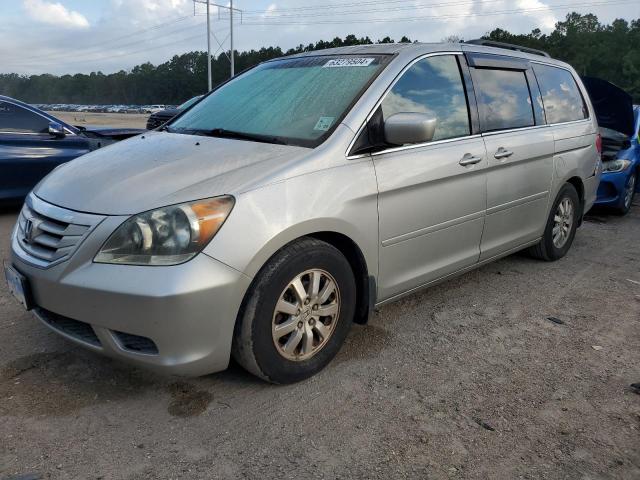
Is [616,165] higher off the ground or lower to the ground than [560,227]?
higher

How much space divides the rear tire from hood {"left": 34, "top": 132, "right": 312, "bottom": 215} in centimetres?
287

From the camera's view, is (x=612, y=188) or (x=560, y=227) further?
(x=612, y=188)

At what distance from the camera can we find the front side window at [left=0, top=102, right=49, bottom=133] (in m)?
6.56

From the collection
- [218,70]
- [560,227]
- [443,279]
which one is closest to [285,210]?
[443,279]

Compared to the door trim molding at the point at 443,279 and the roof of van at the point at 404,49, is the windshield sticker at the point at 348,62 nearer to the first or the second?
the roof of van at the point at 404,49

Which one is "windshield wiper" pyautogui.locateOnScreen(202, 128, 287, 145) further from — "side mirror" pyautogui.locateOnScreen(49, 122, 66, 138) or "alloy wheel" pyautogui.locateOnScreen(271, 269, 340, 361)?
"side mirror" pyautogui.locateOnScreen(49, 122, 66, 138)

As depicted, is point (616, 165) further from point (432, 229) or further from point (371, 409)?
point (371, 409)

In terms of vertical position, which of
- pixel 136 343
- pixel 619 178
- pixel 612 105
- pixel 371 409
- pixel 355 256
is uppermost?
pixel 612 105

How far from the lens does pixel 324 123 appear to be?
9.95ft

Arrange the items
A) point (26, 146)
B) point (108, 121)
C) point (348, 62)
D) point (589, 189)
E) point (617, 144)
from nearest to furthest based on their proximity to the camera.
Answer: point (348, 62) < point (589, 189) < point (26, 146) < point (617, 144) < point (108, 121)

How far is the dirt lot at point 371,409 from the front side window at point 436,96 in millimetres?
1297

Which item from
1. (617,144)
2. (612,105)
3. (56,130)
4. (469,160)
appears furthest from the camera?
(612,105)

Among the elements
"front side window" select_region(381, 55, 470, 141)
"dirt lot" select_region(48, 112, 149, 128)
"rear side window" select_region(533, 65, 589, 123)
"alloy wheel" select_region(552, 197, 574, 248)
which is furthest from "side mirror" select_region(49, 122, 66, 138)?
"dirt lot" select_region(48, 112, 149, 128)

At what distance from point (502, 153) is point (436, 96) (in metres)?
0.71
